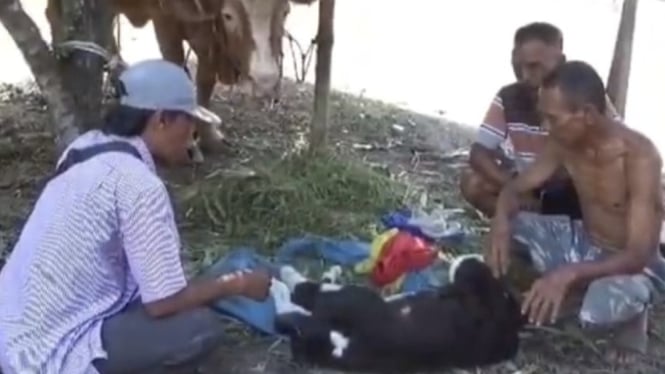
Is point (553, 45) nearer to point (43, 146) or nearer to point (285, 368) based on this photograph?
point (285, 368)

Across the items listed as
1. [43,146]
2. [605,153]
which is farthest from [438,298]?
[43,146]

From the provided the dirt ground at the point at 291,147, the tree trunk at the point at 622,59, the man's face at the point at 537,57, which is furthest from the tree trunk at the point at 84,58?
the tree trunk at the point at 622,59

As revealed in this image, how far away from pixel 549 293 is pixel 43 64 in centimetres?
217

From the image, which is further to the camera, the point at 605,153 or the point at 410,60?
the point at 410,60

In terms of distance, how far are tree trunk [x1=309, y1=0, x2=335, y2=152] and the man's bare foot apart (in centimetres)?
237

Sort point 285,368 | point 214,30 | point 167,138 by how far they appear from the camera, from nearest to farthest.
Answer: point 167,138, point 285,368, point 214,30

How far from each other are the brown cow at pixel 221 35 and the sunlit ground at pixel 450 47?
6.12ft

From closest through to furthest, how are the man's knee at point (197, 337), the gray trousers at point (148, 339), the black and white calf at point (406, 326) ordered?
the gray trousers at point (148, 339), the man's knee at point (197, 337), the black and white calf at point (406, 326)

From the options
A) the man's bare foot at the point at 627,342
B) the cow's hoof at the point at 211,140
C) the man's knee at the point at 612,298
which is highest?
the man's knee at the point at 612,298

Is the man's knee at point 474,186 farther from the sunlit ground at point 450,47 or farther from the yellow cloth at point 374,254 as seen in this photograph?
the sunlit ground at point 450,47

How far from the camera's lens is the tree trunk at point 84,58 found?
495cm

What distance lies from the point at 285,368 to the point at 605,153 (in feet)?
4.24

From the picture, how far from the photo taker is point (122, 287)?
3598 millimetres

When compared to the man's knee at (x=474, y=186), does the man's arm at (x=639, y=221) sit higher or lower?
higher
